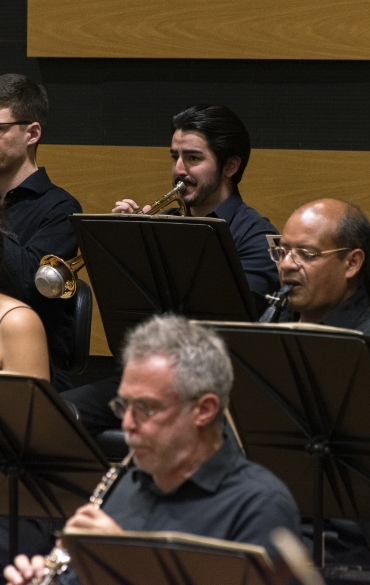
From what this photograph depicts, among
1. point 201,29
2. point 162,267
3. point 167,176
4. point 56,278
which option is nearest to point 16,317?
point 162,267

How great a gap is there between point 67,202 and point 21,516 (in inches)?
54.7

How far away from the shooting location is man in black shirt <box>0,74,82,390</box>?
9.80 ft

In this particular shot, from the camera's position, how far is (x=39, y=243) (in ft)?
10.2

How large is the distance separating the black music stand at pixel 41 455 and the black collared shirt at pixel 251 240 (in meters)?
1.13

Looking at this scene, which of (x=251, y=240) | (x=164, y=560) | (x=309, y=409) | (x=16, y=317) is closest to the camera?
(x=164, y=560)

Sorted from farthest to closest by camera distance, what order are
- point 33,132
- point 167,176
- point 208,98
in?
point 167,176, point 208,98, point 33,132

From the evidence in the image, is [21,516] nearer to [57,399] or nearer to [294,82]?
[57,399]

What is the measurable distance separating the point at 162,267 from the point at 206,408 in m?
1.11

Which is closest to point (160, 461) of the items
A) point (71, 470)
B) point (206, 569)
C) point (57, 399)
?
point (206, 569)

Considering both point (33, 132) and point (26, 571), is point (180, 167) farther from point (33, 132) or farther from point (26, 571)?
point (26, 571)

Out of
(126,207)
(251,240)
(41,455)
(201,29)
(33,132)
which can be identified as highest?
(201,29)

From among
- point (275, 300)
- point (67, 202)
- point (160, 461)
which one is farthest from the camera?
point (67, 202)

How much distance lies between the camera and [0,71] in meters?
3.86

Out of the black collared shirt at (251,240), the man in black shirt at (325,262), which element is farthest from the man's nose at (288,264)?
the black collared shirt at (251,240)
